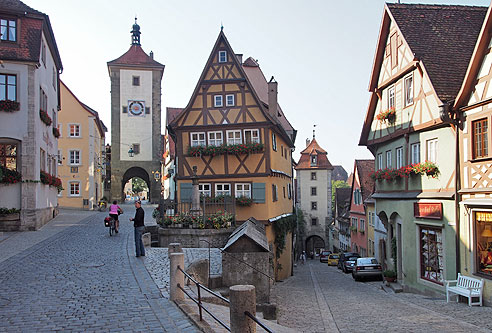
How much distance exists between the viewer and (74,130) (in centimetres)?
4312

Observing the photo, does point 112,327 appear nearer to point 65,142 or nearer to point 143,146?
point 65,142

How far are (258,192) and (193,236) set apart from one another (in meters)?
6.47

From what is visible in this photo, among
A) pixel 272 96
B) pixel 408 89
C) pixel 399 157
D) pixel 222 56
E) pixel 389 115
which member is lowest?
pixel 399 157

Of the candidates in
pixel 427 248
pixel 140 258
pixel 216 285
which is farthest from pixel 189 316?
pixel 427 248

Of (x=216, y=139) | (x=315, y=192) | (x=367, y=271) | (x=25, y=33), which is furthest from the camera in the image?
(x=315, y=192)

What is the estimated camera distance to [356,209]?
41.4m

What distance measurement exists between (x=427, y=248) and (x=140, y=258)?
10254mm

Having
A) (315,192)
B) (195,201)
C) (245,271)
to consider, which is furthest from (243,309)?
(315,192)

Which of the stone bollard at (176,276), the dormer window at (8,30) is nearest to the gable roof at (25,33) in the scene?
the dormer window at (8,30)

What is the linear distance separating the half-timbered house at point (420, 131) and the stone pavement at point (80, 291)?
10052mm

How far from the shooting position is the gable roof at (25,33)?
22.2 m

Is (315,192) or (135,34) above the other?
(135,34)

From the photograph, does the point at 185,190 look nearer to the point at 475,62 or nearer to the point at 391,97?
the point at 391,97

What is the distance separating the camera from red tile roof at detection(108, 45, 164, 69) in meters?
54.2
